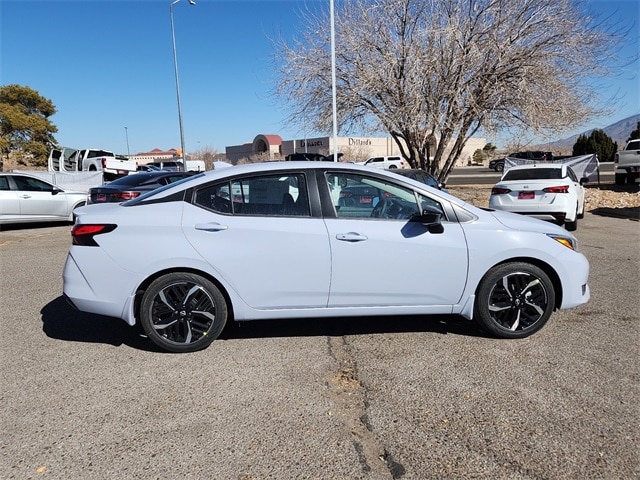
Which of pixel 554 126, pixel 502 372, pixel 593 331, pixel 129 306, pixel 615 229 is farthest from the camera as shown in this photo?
pixel 554 126

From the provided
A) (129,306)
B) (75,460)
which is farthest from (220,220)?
(75,460)

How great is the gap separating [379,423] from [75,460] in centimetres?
176

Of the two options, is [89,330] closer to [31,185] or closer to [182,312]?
[182,312]

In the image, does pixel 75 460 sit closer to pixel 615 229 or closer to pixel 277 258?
pixel 277 258

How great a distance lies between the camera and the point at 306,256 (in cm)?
384

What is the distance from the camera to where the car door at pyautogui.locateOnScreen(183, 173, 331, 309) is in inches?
150

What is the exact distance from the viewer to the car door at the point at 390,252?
3.87 m

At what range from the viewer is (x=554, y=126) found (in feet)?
52.1

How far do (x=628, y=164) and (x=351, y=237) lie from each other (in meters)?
21.4

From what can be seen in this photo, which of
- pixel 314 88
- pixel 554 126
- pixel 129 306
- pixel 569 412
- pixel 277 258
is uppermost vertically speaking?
pixel 314 88

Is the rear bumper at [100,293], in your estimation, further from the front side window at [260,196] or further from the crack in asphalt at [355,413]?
the crack in asphalt at [355,413]

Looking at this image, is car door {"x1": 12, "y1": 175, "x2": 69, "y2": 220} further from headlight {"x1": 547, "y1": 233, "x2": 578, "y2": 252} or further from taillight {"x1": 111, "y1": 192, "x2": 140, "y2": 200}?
headlight {"x1": 547, "y1": 233, "x2": 578, "y2": 252}

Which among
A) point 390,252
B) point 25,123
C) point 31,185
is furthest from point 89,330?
point 25,123

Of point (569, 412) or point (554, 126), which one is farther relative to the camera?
point (554, 126)
